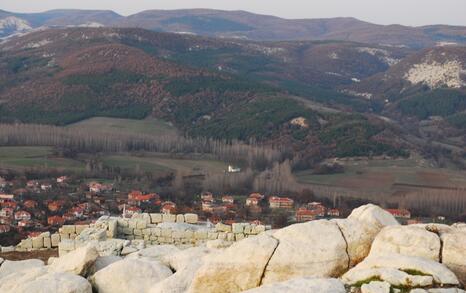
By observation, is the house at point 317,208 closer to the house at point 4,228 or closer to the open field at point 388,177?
the open field at point 388,177

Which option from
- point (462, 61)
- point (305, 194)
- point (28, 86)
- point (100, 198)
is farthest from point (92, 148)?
point (462, 61)

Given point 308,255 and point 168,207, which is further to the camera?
point 168,207

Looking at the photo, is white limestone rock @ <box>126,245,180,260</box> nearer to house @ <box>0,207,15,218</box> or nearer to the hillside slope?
house @ <box>0,207,15,218</box>

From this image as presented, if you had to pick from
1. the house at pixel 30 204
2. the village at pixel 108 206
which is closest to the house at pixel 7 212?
the village at pixel 108 206

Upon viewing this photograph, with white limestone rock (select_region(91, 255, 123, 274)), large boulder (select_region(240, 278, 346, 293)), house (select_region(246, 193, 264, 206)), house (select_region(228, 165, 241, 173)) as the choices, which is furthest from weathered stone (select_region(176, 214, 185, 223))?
house (select_region(228, 165, 241, 173))

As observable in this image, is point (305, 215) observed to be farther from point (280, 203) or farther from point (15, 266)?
point (15, 266)

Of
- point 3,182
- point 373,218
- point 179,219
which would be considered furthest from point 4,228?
point 373,218
